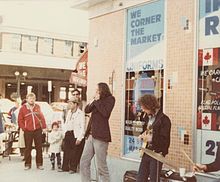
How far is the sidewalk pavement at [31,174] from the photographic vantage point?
25.8 ft

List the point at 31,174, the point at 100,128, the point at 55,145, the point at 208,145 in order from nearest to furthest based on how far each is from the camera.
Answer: the point at 208,145, the point at 100,128, the point at 31,174, the point at 55,145

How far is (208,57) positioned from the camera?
5605mm

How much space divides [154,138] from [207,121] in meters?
0.96

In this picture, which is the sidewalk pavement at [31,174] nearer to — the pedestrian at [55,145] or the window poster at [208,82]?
the pedestrian at [55,145]

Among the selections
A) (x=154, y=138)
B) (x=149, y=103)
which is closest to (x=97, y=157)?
(x=154, y=138)

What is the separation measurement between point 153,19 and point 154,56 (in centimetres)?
57

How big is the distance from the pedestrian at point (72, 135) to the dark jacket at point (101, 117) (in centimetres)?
200

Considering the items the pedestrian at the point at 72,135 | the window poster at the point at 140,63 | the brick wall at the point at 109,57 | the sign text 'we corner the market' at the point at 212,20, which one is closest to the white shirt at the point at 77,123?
the pedestrian at the point at 72,135

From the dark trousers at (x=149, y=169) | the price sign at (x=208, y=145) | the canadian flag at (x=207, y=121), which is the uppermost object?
the canadian flag at (x=207, y=121)

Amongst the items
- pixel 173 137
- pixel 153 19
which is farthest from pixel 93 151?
pixel 153 19

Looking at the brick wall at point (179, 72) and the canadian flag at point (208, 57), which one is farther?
the brick wall at point (179, 72)

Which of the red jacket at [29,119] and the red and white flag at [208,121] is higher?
the red and white flag at [208,121]

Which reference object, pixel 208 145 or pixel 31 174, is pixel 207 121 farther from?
pixel 31 174

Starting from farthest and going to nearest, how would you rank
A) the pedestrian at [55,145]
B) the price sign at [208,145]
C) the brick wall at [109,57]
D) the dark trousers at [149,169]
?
the pedestrian at [55,145], the brick wall at [109,57], the price sign at [208,145], the dark trousers at [149,169]
